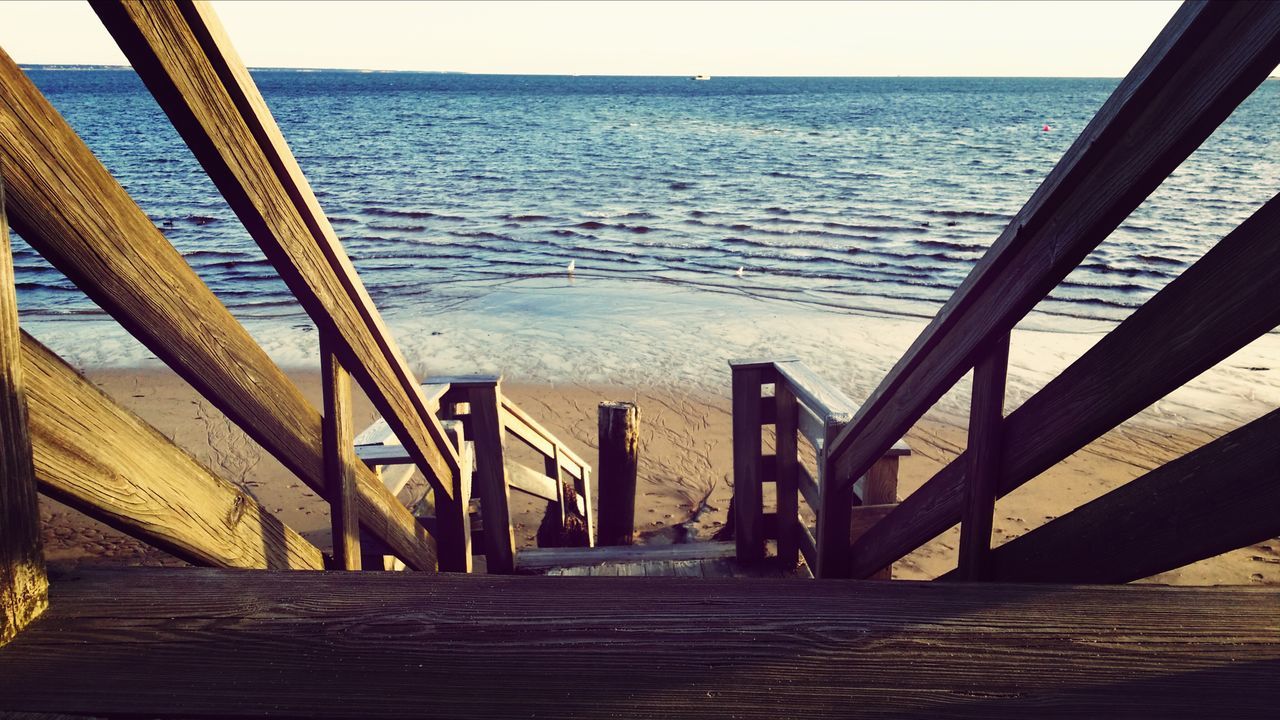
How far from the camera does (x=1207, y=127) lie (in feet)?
4.26

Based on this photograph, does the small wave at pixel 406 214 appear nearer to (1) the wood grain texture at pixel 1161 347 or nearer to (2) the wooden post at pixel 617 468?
(2) the wooden post at pixel 617 468

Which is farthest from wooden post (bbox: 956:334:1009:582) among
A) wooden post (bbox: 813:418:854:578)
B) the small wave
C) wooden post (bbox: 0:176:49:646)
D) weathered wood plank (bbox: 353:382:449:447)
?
the small wave

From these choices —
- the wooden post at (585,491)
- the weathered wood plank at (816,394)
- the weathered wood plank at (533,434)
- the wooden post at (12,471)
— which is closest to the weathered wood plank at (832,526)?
the weathered wood plank at (816,394)

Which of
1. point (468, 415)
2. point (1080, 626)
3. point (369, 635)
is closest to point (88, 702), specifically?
point (369, 635)

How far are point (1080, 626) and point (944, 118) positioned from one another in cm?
7388

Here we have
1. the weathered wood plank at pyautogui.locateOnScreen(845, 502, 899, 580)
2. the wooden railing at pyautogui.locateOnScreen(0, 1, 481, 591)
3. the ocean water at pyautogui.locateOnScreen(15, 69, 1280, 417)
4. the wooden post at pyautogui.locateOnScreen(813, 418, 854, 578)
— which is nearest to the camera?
the wooden railing at pyautogui.locateOnScreen(0, 1, 481, 591)

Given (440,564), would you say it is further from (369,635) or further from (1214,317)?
(1214,317)

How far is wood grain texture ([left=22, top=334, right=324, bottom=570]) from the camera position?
4.59 ft

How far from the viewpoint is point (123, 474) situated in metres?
1.53

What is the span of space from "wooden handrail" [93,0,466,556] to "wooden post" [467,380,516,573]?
187 cm

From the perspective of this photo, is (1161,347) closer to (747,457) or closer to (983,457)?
(983,457)

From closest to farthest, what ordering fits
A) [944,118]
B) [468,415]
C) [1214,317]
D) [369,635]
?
[1214,317], [369,635], [468,415], [944,118]

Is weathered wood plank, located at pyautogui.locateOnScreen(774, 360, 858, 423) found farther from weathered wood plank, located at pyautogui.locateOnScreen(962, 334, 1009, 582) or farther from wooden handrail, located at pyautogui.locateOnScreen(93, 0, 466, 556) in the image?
wooden handrail, located at pyautogui.locateOnScreen(93, 0, 466, 556)

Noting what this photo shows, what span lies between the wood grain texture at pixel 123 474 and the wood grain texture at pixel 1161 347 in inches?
68.0
